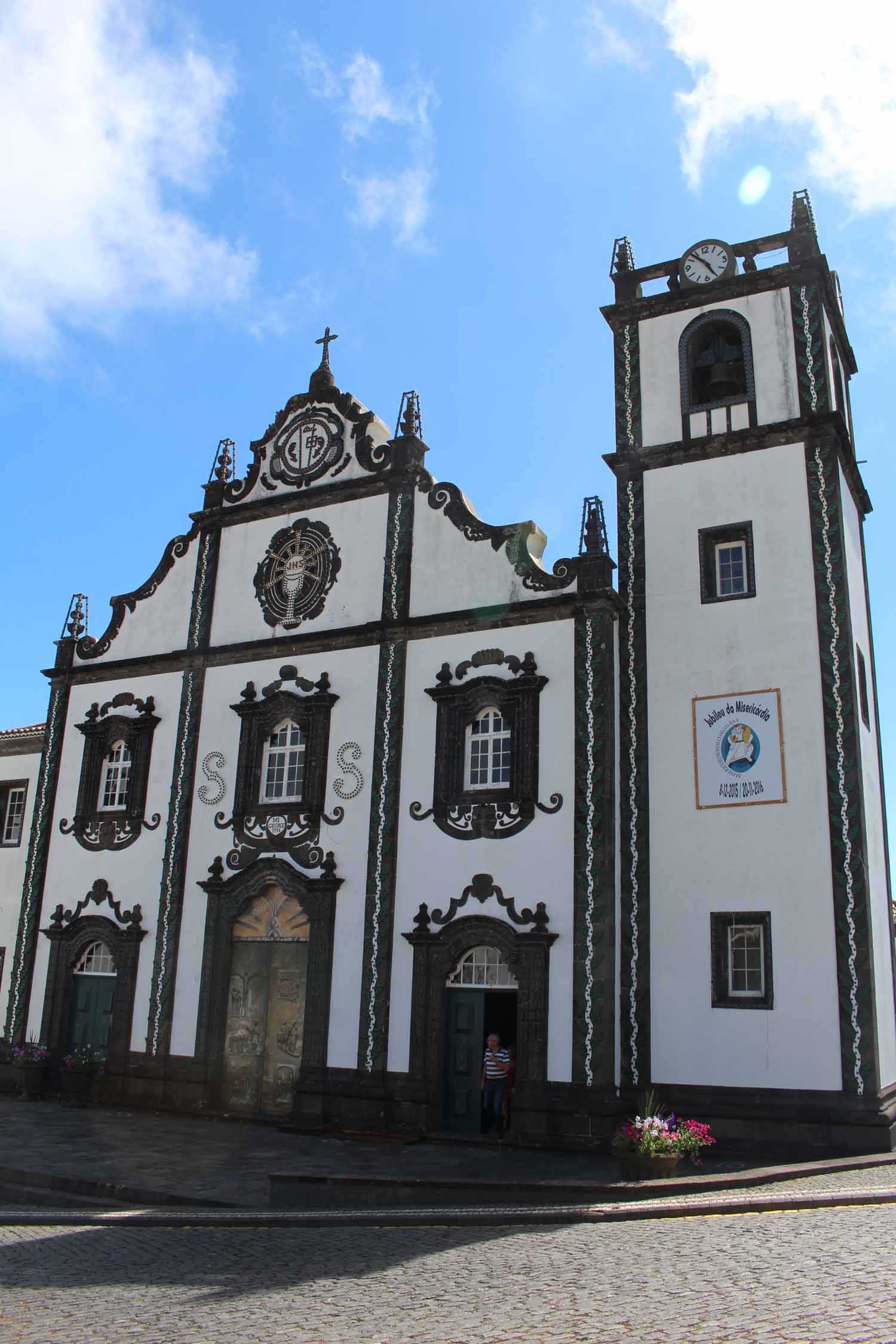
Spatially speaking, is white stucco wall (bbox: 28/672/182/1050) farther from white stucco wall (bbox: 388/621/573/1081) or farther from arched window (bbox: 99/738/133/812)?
white stucco wall (bbox: 388/621/573/1081)

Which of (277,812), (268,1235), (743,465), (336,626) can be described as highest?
(743,465)

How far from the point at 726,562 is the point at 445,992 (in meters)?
8.46

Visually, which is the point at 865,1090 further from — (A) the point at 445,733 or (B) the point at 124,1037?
(B) the point at 124,1037

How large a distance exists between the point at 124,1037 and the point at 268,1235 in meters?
11.2

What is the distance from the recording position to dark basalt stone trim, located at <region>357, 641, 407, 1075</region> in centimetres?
1844

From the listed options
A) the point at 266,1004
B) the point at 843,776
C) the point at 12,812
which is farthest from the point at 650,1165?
the point at 12,812

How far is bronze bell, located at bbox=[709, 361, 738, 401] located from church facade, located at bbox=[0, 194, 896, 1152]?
8 centimetres

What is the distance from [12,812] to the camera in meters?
26.0

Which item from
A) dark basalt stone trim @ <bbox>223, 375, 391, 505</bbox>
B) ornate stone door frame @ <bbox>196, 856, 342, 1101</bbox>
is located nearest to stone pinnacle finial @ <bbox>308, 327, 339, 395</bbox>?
dark basalt stone trim @ <bbox>223, 375, 391, 505</bbox>

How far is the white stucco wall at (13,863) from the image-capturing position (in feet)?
80.4

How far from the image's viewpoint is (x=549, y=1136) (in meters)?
16.4

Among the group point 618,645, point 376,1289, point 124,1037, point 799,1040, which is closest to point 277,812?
point 124,1037

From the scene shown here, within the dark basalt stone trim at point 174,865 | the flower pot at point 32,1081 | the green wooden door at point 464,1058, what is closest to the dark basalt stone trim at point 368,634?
the dark basalt stone trim at point 174,865

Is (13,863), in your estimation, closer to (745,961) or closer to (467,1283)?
(745,961)
